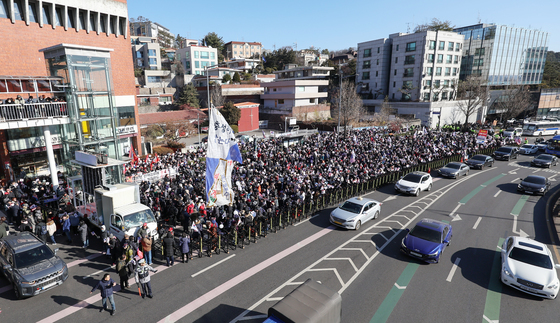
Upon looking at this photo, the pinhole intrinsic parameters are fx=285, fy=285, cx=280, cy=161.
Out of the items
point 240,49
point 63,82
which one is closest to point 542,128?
point 63,82

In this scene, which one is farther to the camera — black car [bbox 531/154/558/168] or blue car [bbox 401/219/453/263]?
black car [bbox 531/154/558/168]

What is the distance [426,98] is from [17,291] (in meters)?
72.1

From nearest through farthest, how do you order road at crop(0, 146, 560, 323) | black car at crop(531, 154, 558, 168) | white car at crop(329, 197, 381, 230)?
road at crop(0, 146, 560, 323)
white car at crop(329, 197, 381, 230)
black car at crop(531, 154, 558, 168)

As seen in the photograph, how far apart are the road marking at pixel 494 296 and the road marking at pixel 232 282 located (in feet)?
23.9

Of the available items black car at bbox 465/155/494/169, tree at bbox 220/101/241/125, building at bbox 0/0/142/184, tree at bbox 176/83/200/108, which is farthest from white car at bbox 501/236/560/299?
tree at bbox 176/83/200/108

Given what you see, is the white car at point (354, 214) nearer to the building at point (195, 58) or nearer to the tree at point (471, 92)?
the tree at point (471, 92)

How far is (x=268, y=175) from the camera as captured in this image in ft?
69.6

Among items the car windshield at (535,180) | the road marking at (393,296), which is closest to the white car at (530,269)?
the road marking at (393,296)

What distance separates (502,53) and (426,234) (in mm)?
86369

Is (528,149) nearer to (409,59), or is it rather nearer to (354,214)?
(409,59)

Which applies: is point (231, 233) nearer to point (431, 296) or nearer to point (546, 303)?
point (431, 296)

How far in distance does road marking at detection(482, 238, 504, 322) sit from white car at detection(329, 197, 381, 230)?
6030 millimetres

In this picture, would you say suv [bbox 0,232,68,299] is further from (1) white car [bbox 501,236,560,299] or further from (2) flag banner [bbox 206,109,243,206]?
(1) white car [bbox 501,236,560,299]

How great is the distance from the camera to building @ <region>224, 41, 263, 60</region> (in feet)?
394
